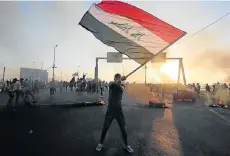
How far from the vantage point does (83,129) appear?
27.5 feet

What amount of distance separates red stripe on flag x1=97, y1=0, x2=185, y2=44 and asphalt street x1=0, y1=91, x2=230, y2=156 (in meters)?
2.95

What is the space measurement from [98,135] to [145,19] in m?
3.78

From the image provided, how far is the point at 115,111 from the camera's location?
6.32 m

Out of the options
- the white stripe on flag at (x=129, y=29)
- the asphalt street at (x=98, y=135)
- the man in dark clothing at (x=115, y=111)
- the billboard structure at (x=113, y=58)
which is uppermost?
the billboard structure at (x=113, y=58)

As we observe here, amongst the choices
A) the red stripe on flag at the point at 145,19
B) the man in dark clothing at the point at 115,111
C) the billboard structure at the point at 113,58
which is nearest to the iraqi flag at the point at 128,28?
the red stripe on flag at the point at 145,19

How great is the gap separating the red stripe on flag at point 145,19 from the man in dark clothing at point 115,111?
5.92ft

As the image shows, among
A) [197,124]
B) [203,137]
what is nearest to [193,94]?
[197,124]

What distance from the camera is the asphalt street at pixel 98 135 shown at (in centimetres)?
637

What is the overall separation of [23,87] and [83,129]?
9.01 metres

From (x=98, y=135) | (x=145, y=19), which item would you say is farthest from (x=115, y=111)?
(x=145, y=19)

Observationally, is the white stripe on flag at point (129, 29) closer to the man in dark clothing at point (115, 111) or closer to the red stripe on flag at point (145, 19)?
the red stripe on flag at point (145, 19)

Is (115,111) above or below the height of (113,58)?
below

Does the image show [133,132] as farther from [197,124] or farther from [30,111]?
[30,111]

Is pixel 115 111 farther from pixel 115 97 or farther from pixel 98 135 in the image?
pixel 98 135
